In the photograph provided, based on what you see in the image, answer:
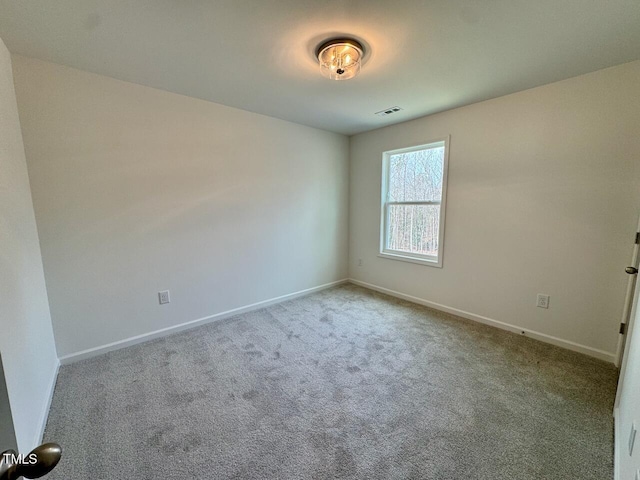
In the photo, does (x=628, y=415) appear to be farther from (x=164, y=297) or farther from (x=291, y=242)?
(x=164, y=297)

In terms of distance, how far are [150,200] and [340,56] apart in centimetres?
204

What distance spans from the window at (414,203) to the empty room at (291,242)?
0.04 m

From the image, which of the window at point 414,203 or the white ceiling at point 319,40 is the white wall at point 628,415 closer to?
the white ceiling at point 319,40

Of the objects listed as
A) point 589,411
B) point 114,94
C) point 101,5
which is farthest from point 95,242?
point 589,411

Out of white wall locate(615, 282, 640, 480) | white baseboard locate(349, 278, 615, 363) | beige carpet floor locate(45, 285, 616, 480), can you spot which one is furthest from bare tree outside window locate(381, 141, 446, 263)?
white wall locate(615, 282, 640, 480)

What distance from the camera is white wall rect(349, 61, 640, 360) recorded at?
2070 millimetres

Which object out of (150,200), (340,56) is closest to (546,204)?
(340,56)

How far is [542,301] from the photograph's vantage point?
248 centimetres

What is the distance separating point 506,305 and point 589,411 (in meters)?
1.16

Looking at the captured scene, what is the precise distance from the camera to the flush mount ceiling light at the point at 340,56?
173 centimetres

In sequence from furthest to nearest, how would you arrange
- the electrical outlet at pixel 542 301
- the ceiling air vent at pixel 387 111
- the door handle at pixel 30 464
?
the ceiling air vent at pixel 387 111 < the electrical outlet at pixel 542 301 < the door handle at pixel 30 464

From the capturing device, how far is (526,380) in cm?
193

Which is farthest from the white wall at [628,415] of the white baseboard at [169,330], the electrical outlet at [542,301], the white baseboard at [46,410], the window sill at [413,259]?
the white baseboard at [169,330]

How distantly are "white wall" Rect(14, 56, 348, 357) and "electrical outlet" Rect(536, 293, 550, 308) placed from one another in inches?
105
